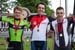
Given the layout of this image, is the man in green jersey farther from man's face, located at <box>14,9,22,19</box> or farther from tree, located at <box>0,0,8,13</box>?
tree, located at <box>0,0,8,13</box>

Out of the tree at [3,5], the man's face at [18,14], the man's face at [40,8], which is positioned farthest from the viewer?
the tree at [3,5]

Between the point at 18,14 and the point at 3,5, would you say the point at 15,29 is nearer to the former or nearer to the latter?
the point at 18,14

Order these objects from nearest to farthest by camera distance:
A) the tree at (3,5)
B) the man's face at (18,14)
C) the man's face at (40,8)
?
A: the man's face at (18,14) < the man's face at (40,8) < the tree at (3,5)

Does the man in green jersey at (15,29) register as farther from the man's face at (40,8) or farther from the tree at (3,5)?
the tree at (3,5)

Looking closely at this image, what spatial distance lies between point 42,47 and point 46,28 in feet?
1.66

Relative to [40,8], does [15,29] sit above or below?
below

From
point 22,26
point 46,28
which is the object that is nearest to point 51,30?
point 46,28

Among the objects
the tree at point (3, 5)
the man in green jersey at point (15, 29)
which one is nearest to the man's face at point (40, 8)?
the man in green jersey at point (15, 29)

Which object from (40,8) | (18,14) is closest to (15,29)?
(18,14)

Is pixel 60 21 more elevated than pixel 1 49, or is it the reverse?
pixel 60 21

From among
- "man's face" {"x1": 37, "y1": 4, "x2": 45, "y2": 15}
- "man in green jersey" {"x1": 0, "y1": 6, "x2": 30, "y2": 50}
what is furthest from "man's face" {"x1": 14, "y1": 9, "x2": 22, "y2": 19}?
"man's face" {"x1": 37, "y1": 4, "x2": 45, "y2": 15}

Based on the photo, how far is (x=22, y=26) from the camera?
9086 mm

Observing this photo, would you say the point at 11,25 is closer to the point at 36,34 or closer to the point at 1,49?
the point at 36,34

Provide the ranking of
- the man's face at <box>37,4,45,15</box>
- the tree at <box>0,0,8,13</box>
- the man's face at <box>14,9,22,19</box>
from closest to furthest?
1. the man's face at <box>14,9,22,19</box>
2. the man's face at <box>37,4,45,15</box>
3. the tree at <box>0,0,8,13</box>
